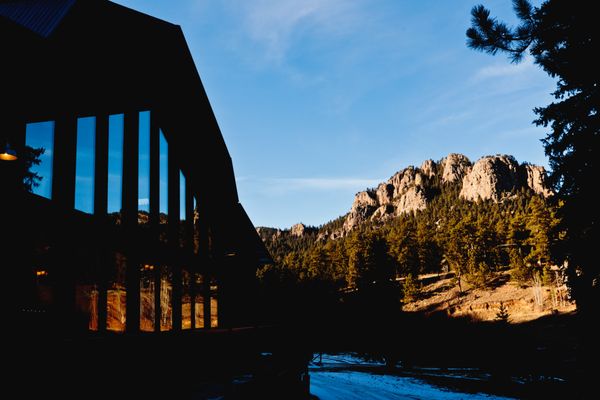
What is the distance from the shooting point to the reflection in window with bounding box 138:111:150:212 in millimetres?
8062

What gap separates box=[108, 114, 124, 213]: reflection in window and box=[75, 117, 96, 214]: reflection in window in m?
0.38

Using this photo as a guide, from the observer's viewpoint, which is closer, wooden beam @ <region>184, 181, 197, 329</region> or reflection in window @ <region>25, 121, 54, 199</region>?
reflection in window @ <region>25, 121, 54, 199</region>

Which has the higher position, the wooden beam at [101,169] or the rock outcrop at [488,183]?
the rock outcrop at [488,183]

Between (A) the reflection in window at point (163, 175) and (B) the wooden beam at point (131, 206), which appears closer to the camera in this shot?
(B) the wooden beam at point (131, 206)

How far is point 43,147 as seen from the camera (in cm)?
600

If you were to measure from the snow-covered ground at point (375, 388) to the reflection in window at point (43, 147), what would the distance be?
572 inches

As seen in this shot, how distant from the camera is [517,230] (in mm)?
68875

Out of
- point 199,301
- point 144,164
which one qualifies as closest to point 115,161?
point 144,164

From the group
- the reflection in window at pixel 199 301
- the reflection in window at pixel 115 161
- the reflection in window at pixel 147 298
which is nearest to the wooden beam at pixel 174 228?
the reflection in window at pixel 147 298

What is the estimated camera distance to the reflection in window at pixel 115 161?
7.16 meters

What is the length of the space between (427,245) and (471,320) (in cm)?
2887

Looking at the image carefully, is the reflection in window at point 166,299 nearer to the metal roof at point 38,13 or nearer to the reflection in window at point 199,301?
the reflection in window at point 199,301

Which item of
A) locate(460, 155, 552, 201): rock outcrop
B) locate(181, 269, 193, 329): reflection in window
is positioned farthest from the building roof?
locate(460, 155, 552, 201): rock outcrop

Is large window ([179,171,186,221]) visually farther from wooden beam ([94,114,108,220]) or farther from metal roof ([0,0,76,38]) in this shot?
metal roof ([0,0,76,38])
